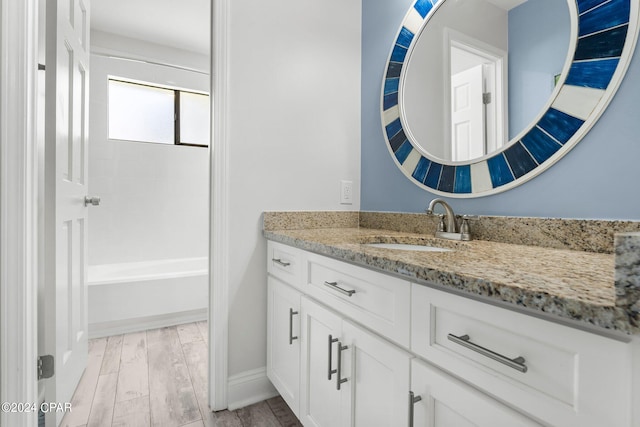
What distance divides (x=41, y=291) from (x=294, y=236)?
1.05 m

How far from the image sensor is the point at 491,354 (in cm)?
57

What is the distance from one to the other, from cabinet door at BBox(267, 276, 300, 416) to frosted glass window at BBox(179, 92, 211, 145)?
242 centimetres

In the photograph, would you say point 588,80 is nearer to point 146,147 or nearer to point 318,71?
point 318,71

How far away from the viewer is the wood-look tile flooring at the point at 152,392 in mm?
1431

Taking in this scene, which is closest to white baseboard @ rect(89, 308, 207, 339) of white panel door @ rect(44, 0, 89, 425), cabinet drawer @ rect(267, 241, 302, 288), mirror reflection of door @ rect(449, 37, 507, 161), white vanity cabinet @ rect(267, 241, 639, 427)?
white panel door @ rect(44, 0, 89, 425)

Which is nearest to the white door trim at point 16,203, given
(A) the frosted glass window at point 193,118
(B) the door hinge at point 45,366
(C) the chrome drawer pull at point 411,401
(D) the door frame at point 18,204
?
(D) the door frame at point 18,204

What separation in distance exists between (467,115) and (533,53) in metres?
0.29

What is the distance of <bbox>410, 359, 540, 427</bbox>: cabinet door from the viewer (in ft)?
1.87

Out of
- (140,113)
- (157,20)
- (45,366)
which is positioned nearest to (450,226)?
(45,366)

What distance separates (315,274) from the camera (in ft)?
3.87

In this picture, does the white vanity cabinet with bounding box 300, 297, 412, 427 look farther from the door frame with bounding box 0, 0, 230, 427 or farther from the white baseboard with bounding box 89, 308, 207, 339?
the white baseboard with bounding box 89, 308, 207, 339

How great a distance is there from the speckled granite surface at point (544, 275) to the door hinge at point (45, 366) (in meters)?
1.17

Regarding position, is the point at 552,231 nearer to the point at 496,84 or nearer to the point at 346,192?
the point at 496,84

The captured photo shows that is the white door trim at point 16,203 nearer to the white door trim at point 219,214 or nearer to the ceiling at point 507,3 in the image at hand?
the white door trim at point 219,214
